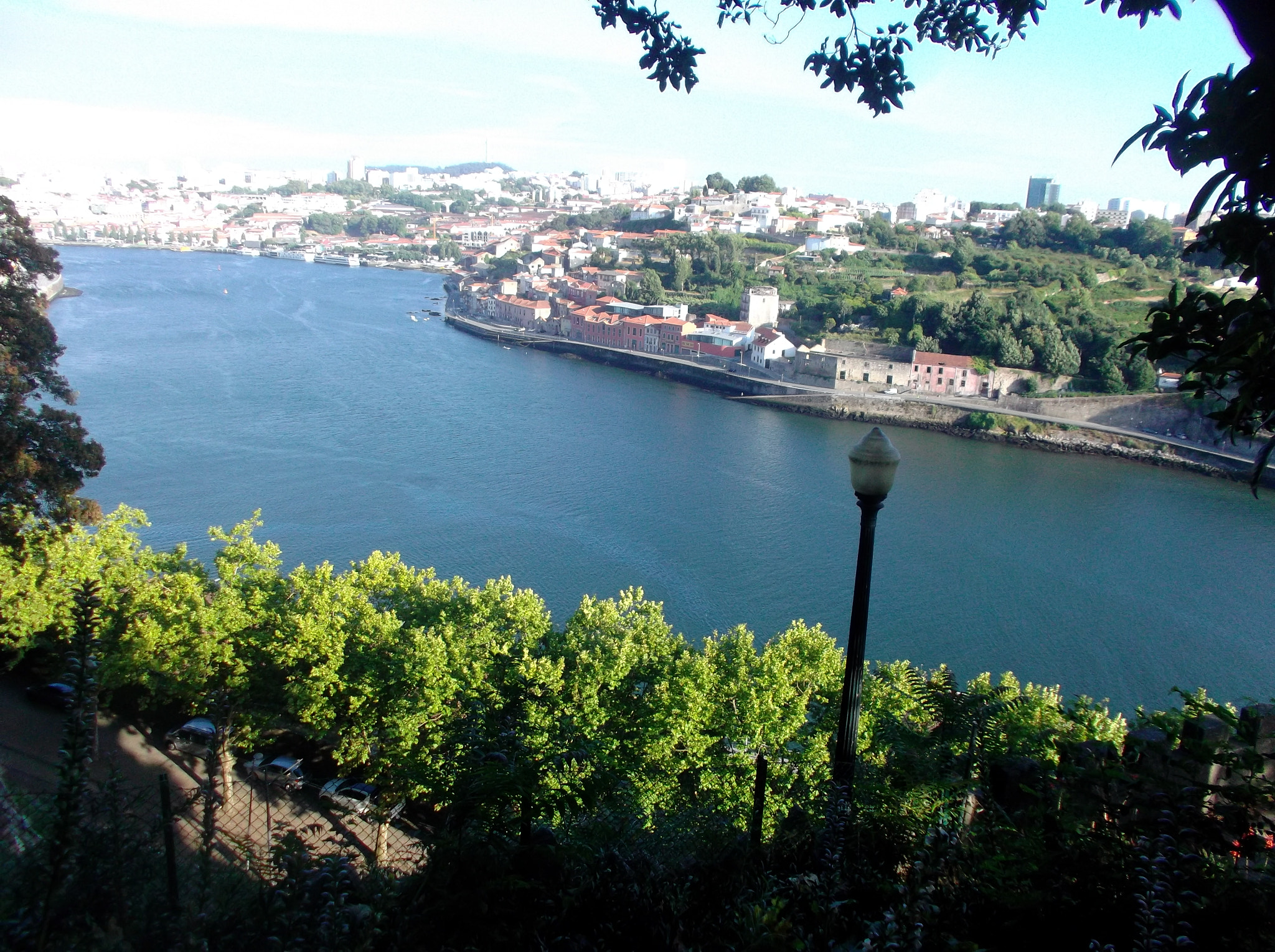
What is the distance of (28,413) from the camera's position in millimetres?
3301

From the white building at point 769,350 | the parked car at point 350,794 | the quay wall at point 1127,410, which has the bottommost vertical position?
the parked car at point 350,794

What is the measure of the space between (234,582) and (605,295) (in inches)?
695

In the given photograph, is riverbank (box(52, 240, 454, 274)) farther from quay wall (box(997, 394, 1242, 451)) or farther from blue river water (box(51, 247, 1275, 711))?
quay wall (box(997, 394, 1242, 451))

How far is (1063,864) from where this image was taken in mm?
891

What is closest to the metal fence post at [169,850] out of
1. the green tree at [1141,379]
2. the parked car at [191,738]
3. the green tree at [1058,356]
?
the parked car at [191,738]

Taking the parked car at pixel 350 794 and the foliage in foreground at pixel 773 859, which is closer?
the foliage in foreground at pixel 773 859

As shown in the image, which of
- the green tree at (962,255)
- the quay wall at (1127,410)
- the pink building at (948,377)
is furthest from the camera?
the green tree at (962,255)

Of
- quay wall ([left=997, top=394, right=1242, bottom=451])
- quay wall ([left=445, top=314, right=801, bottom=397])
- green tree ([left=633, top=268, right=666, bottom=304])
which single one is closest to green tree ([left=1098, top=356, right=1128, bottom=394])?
quay wall ([left=997, top=394, right=1242, bottom=451])

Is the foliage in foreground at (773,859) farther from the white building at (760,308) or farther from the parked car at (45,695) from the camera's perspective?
the white building at (760,308)

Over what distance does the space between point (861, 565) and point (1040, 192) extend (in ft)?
144

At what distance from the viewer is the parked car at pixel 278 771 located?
2.75 m

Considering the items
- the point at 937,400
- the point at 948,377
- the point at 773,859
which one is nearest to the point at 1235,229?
the point at 773,859

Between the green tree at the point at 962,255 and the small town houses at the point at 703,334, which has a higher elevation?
the green tree at the point at 962,255

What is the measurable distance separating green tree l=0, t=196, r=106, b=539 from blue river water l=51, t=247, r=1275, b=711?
2.77 m
